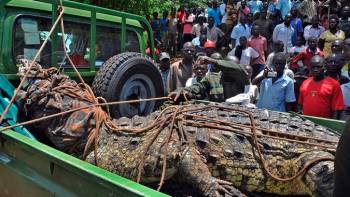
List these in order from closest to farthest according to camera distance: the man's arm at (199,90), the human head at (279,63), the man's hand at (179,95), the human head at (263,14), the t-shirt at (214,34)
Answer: the man's hand at (179,95) < the man's arm at (199,90) < the human head at (279,63) < the human head at (263,14) < the t-shirt at (214,34)

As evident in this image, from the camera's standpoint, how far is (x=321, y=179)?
261 cm

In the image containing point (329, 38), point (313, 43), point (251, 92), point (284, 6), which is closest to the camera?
point (251, 92)

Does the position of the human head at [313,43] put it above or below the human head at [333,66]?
above

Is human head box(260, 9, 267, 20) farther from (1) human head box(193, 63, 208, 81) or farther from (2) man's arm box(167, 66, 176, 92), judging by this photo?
(1) human head box(193, 63, 208, 81)

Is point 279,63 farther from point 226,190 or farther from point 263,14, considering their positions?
point 263,14

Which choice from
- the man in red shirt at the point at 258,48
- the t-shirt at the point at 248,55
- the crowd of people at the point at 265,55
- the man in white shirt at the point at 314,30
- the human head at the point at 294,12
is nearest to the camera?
the crowd of people at the point at 265,55

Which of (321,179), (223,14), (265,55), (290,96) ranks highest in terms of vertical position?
(223,14)

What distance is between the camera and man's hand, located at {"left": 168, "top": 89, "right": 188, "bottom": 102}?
4004mm

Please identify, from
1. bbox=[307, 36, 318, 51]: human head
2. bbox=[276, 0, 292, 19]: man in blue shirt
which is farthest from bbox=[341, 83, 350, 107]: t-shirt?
bbox=[276, 0, 292, 19]: man in blue shirt

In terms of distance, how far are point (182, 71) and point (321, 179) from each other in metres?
3.57

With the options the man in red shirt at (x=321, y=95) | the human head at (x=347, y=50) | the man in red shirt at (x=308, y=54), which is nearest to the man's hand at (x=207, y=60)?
the man in red shirt at (x=321, y=95)

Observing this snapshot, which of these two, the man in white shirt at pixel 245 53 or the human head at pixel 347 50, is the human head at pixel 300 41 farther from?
the human head at pixel 347 50

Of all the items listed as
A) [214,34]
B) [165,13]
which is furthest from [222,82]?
[165,13]

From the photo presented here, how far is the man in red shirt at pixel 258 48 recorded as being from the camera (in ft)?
27.4
